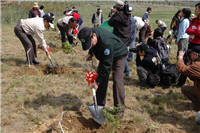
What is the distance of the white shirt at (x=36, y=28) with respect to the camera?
5.24 meters

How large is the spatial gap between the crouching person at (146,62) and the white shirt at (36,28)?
8.93 feet

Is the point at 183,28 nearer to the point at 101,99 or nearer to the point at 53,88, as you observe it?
the point at 101,99

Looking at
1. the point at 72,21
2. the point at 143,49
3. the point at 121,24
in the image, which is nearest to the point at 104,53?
the point at 121,24

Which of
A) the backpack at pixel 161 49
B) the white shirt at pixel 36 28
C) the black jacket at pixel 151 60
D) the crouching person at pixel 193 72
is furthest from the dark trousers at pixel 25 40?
the crouching person at pixel 193 72

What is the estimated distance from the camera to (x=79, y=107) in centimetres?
384

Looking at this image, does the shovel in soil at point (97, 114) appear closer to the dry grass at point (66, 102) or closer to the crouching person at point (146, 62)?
the dry grass at point (66, 102)

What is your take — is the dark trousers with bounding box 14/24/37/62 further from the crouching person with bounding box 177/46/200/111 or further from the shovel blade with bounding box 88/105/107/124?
the crouching person with bounding box 177/46/200/111

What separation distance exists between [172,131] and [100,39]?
203cm

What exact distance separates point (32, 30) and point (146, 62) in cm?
352

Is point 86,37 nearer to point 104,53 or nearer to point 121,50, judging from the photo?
point 104,53

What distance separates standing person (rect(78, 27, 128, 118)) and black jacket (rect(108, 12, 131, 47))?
1373mm

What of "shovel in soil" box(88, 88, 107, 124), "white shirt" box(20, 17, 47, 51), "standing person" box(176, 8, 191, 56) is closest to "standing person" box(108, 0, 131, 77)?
"standing person" box(176, 8, 191, 56)

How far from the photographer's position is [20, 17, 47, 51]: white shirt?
5236 millimetres

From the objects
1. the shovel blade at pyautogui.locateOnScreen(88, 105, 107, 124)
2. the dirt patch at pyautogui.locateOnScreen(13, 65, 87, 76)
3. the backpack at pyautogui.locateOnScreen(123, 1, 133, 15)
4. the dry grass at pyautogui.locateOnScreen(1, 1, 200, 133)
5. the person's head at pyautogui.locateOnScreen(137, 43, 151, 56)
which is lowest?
the dry grass at pyautogui.locateOnScreen(1, 1, 200, 133)
